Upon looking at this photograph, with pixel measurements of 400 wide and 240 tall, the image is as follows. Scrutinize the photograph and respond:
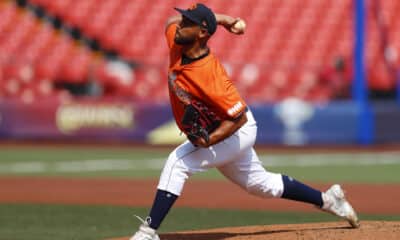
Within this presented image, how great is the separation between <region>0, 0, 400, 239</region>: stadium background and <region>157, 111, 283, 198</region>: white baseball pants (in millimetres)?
7429

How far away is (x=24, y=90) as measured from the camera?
21078mm

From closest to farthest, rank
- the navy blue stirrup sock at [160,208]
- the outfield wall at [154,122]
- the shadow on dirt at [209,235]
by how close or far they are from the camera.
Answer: the navy blue stirrup sock at [160,208] → the shadow on dirt at [209,235] → the outfield wall at [154,122]

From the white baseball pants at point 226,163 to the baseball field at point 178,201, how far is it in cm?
49

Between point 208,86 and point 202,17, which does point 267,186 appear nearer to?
point 208,86

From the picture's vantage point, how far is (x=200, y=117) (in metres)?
6.93

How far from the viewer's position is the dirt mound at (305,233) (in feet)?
24.0

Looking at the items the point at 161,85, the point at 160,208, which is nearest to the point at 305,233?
the point at 160,208

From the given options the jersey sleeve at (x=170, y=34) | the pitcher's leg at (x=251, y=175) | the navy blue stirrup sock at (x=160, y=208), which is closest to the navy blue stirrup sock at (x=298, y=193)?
the pitcher's leg at (x=251, y=175)

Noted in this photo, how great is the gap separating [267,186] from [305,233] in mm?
519

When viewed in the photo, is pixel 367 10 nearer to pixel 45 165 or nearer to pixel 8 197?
pixel 45 165

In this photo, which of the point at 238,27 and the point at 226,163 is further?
the point at 238,27

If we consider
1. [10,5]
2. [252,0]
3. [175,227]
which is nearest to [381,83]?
[252,0]

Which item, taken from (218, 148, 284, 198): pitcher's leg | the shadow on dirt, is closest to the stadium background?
the shadow on dirt

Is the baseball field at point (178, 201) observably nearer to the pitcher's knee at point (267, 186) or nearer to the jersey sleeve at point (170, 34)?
the pitcher's knee at point (267, 186)
